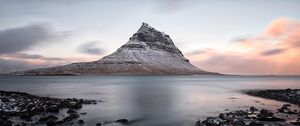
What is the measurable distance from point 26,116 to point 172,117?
59.6 ft

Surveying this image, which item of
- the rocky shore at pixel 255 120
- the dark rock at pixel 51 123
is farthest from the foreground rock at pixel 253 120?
the dark rock at pixel 51 123

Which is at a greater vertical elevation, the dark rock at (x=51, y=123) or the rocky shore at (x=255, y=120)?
the rocky shore at (x=255, y=120)

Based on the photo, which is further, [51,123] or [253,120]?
[253,120]

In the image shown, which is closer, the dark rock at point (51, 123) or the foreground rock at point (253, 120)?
the dark rock at point (51, 123)

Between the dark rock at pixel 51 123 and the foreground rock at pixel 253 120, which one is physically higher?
the foreground rock at pixel 253 120

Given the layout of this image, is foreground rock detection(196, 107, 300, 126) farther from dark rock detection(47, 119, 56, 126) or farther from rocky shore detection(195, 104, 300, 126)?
dark rock detection(47, 119, 56, 126)

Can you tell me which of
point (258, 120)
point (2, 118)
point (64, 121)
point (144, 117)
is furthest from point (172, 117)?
point (2, 118)

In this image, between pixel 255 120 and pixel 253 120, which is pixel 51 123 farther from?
pixel 255 120

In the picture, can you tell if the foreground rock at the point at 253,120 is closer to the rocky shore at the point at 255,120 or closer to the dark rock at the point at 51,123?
the rocky shore at the point at 255,120

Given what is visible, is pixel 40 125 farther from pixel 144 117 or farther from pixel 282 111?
pixel 282 111

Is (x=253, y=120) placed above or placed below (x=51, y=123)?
above

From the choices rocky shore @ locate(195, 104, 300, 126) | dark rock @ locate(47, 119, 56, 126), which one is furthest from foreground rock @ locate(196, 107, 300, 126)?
dark rock @ locate(47, 119, 56, 126)

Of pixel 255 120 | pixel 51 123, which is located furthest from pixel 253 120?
pixel 51 123

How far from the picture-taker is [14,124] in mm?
33750
